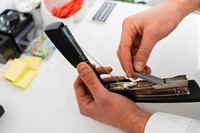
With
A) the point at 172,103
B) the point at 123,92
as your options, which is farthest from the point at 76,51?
the point at 172,103

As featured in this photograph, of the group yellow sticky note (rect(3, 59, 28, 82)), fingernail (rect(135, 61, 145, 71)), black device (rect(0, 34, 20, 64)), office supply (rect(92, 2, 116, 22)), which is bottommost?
office supply (rect(92, 2, 116, 22))

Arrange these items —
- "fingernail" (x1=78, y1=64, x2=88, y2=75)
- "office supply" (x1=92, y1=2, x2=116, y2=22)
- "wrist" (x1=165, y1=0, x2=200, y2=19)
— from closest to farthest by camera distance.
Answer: "fingernail" (x1=78, y1=64, x2=88, y2=75), "wrist" (x1=165, y1=0, x2=200, y2=19), "office supply" (x1=92, y1=2, x2=116, y2=22)

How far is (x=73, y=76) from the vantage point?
1.82 feet

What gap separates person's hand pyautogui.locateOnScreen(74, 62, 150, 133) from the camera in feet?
1.36

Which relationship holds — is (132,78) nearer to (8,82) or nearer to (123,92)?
(123,92)

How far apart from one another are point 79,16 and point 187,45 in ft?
1.10

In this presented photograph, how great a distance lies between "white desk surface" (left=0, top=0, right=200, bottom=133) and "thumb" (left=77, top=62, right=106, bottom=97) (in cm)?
9

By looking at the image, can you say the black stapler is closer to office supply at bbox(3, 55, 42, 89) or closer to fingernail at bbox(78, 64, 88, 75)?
fingernail at bbox(78, 64, 88, 75)

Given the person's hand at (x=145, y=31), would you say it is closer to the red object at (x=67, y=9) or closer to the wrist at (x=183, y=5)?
the wrist at (x=183, y=5)

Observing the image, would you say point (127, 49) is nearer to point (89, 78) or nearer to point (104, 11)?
point (89, 78)

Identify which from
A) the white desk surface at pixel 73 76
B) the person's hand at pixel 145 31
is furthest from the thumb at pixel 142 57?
the white desk surface at pixel 73 76

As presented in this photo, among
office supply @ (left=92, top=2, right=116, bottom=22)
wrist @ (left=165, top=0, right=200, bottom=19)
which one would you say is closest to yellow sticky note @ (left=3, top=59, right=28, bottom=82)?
office supply @ (left=92, top=2, right=116, bottom=22)

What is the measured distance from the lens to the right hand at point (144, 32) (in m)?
0.45

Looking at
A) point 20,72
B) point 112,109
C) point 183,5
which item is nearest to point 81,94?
point 112,109
